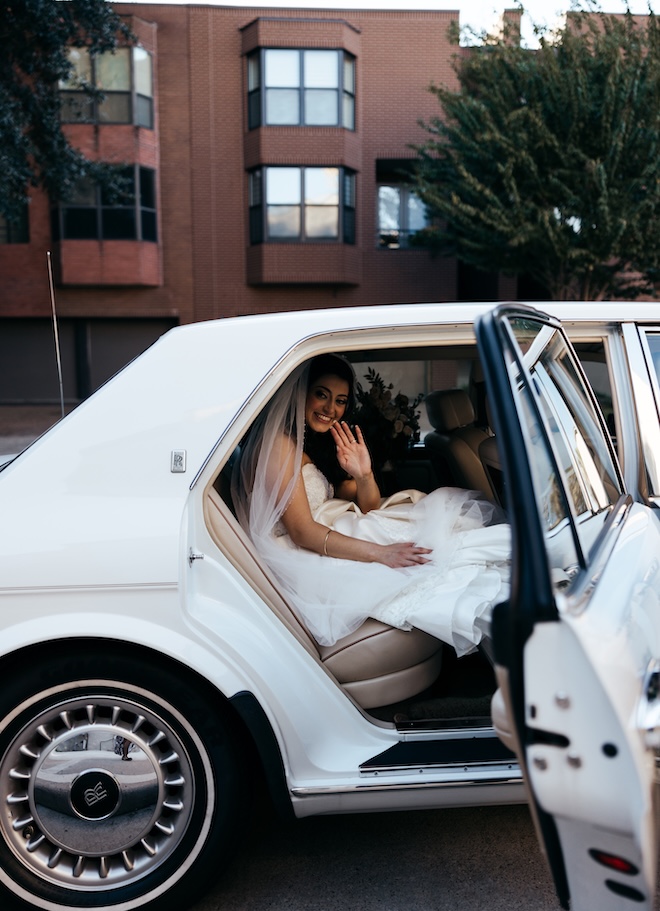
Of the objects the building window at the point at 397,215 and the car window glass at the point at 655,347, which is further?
the building window at the point at 397,215

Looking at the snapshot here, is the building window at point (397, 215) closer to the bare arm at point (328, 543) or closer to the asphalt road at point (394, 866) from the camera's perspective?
the bare arm at point (328, 543)

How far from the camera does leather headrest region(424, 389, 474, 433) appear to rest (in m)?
4.57

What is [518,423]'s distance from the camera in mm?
1674

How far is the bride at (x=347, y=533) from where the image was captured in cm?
280

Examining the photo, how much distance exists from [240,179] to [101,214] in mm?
4143

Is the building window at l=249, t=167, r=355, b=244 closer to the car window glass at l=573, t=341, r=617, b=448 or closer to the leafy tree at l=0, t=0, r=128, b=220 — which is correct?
the leafy tree at l=0, t=0, r=128, b=220

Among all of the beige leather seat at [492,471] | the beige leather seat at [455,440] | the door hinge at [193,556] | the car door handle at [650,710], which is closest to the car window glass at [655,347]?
the beige leather seat at [492,471]

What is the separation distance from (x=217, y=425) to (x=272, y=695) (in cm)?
82

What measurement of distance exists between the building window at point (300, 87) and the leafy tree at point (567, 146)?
523 cm

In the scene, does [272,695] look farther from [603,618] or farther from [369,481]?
[369,481]

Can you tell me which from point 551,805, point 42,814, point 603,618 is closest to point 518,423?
point 603,618

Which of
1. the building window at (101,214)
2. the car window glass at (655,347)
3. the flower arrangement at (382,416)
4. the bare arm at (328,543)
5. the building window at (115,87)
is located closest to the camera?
the car window glass at (655,347)

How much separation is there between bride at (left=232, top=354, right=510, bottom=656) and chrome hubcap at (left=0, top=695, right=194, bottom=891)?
0.67 m

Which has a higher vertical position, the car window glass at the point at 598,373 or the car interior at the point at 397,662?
the car window glass at the point at 598,373
